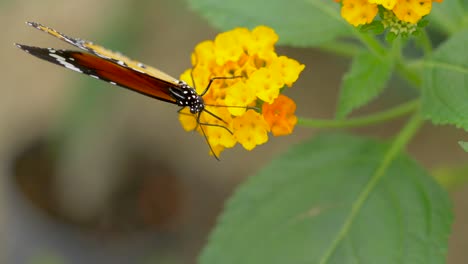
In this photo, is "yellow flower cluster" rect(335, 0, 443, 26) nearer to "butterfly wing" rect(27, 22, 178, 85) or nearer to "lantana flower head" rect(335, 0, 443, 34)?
"lantana flower head" rect(335, 0, 443, 34)

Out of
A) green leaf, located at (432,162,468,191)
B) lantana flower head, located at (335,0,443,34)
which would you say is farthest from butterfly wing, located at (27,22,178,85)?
green leaf, located at (432,162,468,191)

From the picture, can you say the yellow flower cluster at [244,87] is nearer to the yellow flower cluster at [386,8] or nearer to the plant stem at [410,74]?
the yellow flower cluster at [386,8]

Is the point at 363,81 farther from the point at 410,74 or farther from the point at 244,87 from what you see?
the point at 244,87

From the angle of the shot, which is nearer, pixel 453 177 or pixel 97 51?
pixel 97 51

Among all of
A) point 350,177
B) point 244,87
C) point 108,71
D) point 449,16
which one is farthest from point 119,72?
point 449,16

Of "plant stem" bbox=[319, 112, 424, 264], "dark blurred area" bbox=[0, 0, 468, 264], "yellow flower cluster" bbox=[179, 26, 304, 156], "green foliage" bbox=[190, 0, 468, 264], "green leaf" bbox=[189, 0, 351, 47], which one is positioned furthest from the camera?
"dark blurred area" bbox=[0, 0, 468, 264]

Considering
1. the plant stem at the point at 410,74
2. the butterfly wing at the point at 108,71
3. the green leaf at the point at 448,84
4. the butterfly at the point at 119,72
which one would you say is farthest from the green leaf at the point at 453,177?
the butterfly wing at the point at 108,71
